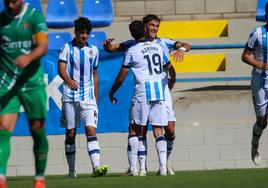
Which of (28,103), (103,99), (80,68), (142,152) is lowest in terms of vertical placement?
(103,99)

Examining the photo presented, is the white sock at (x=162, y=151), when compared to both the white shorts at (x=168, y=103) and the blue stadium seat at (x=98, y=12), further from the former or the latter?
the blue stadium seat at (x=98, y=12)

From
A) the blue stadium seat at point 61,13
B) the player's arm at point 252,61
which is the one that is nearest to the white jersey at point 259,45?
the player's arm at point 252,61

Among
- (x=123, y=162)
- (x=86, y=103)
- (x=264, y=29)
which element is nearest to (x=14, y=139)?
(x=123, y=162)

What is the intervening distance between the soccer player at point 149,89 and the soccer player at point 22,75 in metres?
3.27

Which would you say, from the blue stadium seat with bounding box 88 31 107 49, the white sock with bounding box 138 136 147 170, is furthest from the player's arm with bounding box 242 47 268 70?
the blue stadium seat with bounding box 88 31 107 49

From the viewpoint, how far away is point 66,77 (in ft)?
38.9

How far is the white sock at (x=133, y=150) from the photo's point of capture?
11.9 m

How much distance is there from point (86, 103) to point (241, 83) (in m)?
4.03

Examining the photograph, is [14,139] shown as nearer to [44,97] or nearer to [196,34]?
[196,34]

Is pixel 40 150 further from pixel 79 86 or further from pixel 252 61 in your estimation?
pixel 252 61

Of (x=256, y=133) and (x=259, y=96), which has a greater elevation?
(x=259, y=96)

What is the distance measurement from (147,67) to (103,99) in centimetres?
298

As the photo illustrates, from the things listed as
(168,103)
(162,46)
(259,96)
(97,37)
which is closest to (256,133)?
(259,96)

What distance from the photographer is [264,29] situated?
1244 centimetres
